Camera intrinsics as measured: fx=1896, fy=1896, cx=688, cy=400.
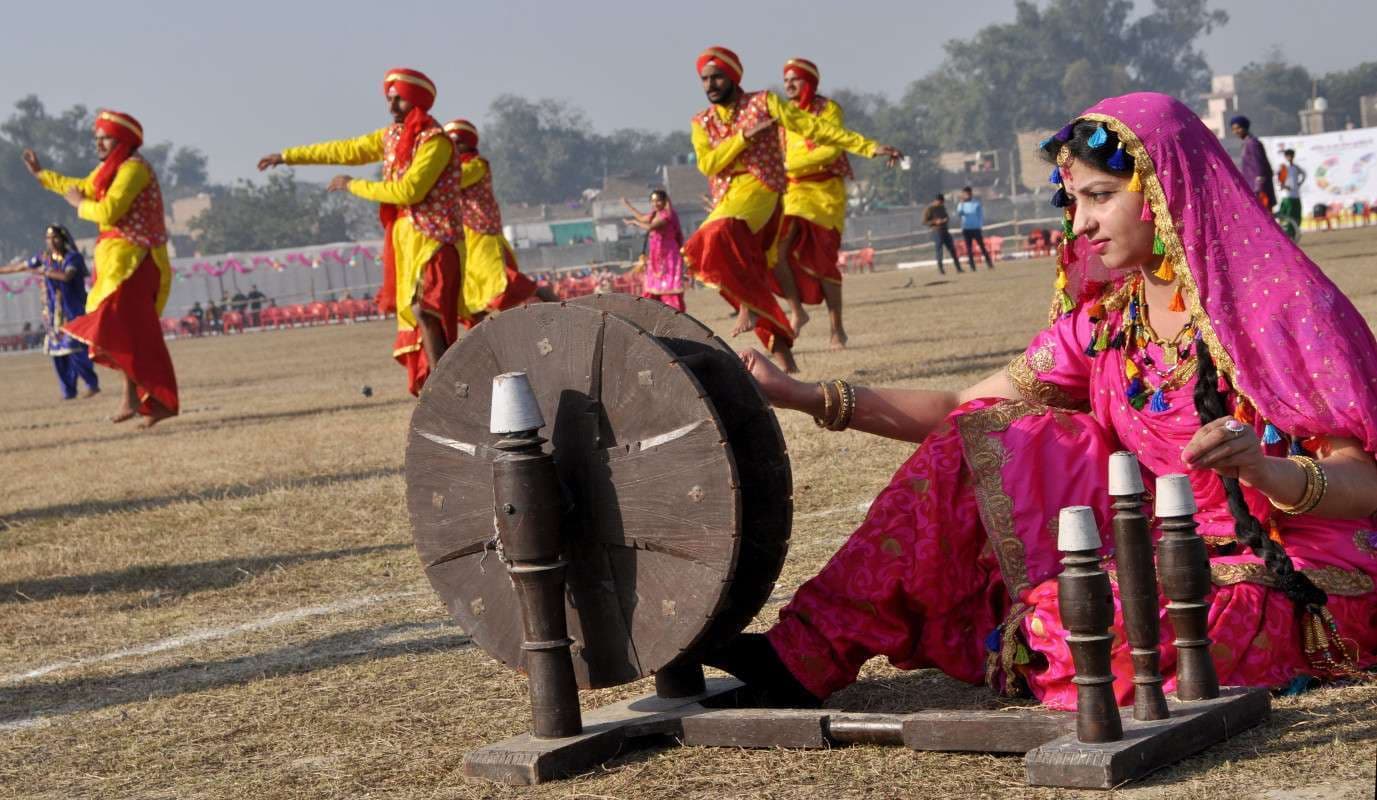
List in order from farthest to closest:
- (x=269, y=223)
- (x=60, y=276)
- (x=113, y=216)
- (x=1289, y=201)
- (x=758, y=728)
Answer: (x=269, y=223)
(x=1289, y=201)
(x=60, y=276)
(x=113, y=216)
(x=758, y=728)

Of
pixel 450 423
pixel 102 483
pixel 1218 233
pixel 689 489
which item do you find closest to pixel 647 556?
pixel 689 489

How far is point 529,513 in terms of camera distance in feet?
11.1

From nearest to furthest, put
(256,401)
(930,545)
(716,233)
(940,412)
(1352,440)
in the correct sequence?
(1352,440)
(930,545)
(940,412)
(716,233)
(256,401)

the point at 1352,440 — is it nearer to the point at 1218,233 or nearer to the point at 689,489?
the point at 1218,233

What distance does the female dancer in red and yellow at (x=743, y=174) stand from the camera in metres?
12.2

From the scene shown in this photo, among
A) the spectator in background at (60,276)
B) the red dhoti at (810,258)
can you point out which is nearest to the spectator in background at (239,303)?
the spectator in background at (60,276)

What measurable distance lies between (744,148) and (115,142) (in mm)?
4164

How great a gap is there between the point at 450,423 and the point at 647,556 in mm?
512

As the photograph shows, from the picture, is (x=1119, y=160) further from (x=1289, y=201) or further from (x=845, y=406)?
(x=1289, y=201)

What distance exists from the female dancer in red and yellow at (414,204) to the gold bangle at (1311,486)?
826cm

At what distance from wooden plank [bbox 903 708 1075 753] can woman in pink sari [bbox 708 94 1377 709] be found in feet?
0.75

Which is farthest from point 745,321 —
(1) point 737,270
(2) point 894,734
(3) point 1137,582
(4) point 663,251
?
(3) point 1137,582

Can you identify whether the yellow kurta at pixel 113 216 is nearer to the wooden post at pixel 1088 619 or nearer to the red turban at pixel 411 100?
the red turban at pixel 411 100

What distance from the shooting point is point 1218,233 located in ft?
11.3
